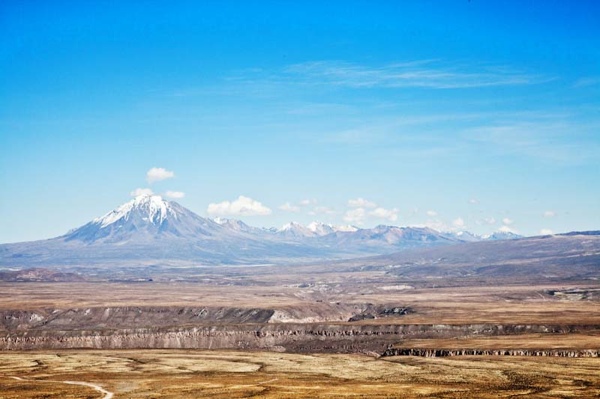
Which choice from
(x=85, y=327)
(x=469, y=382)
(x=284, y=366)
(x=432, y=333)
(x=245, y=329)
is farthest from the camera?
(x=85, y=327)

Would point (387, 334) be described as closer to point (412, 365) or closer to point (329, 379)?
point (412, 365)

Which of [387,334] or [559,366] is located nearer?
[559,366]

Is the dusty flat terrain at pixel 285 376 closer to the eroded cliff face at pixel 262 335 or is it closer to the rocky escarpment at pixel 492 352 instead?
the rocky escarpment at pixel 492 352

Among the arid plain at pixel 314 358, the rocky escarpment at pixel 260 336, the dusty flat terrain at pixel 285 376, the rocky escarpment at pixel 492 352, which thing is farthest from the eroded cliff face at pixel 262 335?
the dusty flat terrain at pixel 285 376

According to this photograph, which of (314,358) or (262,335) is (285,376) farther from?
(262,335)

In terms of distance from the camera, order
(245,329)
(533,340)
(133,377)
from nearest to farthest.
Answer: (133,377) < (533,340) < (245,329)

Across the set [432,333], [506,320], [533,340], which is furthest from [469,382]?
[506,320]

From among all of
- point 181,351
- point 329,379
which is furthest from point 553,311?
point 329,379

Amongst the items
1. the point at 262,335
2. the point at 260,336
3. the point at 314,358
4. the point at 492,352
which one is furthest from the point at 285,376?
the point at 262,335
